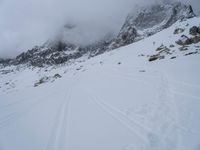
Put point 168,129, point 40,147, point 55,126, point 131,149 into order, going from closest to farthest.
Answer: point 131,149 < point 168,129 < point 40,147 < point 55,126

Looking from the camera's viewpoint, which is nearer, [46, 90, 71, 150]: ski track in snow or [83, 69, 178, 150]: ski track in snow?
[83, 69, 178, 150]: ski track in snow

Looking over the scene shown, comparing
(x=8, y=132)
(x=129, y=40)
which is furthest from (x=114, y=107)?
(x=129, y=40)

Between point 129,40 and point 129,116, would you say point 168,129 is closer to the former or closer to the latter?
point 129,116

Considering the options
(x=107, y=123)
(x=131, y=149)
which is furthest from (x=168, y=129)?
(x=107, y=123)

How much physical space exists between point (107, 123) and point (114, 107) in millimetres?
1796

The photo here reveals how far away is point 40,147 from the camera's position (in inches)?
236

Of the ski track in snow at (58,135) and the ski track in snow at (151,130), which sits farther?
the ski track in snow at (58,135)

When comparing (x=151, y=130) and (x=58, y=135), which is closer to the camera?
(x=151, y=130)

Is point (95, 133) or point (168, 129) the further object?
point (95, 133)

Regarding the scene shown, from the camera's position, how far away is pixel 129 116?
708 cm

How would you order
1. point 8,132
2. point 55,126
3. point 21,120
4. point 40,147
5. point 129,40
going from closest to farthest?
point 40,147 → point 55,126 → point 8,132 → point 21,120 → point 129,40

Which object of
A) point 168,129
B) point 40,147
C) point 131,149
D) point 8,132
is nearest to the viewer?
point 131,149

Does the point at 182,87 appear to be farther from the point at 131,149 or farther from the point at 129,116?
the point at 131,149

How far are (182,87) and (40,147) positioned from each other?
7.53 m
